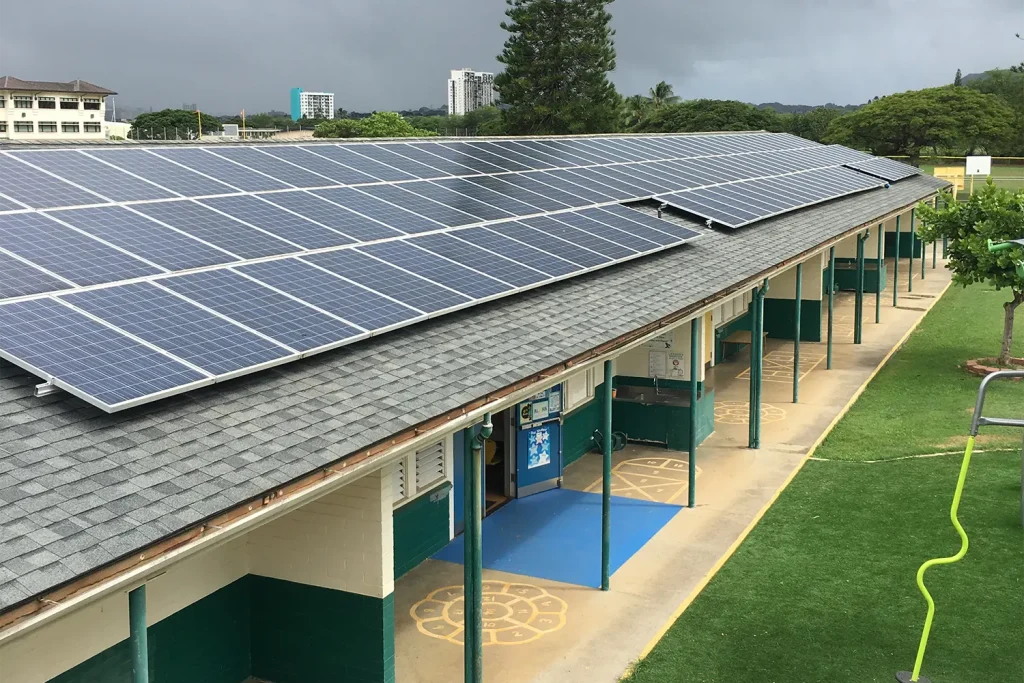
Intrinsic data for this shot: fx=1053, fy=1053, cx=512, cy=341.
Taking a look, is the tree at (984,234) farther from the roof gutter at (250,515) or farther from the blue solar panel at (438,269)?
the roof gutter at (250,515)

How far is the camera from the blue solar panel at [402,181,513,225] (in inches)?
620

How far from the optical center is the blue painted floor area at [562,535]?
14148 mm

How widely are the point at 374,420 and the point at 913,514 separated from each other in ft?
33.5

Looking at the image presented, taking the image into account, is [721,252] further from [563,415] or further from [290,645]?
[290,645]

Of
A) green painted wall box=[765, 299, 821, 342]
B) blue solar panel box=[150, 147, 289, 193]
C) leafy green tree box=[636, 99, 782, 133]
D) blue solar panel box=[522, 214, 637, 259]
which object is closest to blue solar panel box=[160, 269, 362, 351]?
blue solar panel box=[150, 147, 289, 193]

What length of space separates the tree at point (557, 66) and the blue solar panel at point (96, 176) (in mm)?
62750

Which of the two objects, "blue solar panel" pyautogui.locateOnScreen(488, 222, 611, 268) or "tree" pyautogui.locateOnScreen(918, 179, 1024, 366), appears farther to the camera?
"tree" pyautogui.locateOnScreen(918, 179, 1024, 366)

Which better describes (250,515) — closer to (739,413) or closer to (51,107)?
(739,413)

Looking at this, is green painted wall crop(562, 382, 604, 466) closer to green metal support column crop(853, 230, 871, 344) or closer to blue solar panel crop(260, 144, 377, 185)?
blue solar panel crop(260, 144, 377, 185)

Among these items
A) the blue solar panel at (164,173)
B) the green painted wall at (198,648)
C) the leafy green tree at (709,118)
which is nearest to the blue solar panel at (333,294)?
the blue solar panel at (164,173)

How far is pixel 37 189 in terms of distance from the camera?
37.6ft

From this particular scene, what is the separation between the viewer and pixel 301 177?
15438 mm

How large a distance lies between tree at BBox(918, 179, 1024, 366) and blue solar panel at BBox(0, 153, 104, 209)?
1750 cm

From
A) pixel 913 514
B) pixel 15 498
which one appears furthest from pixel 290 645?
pixel 913 514
